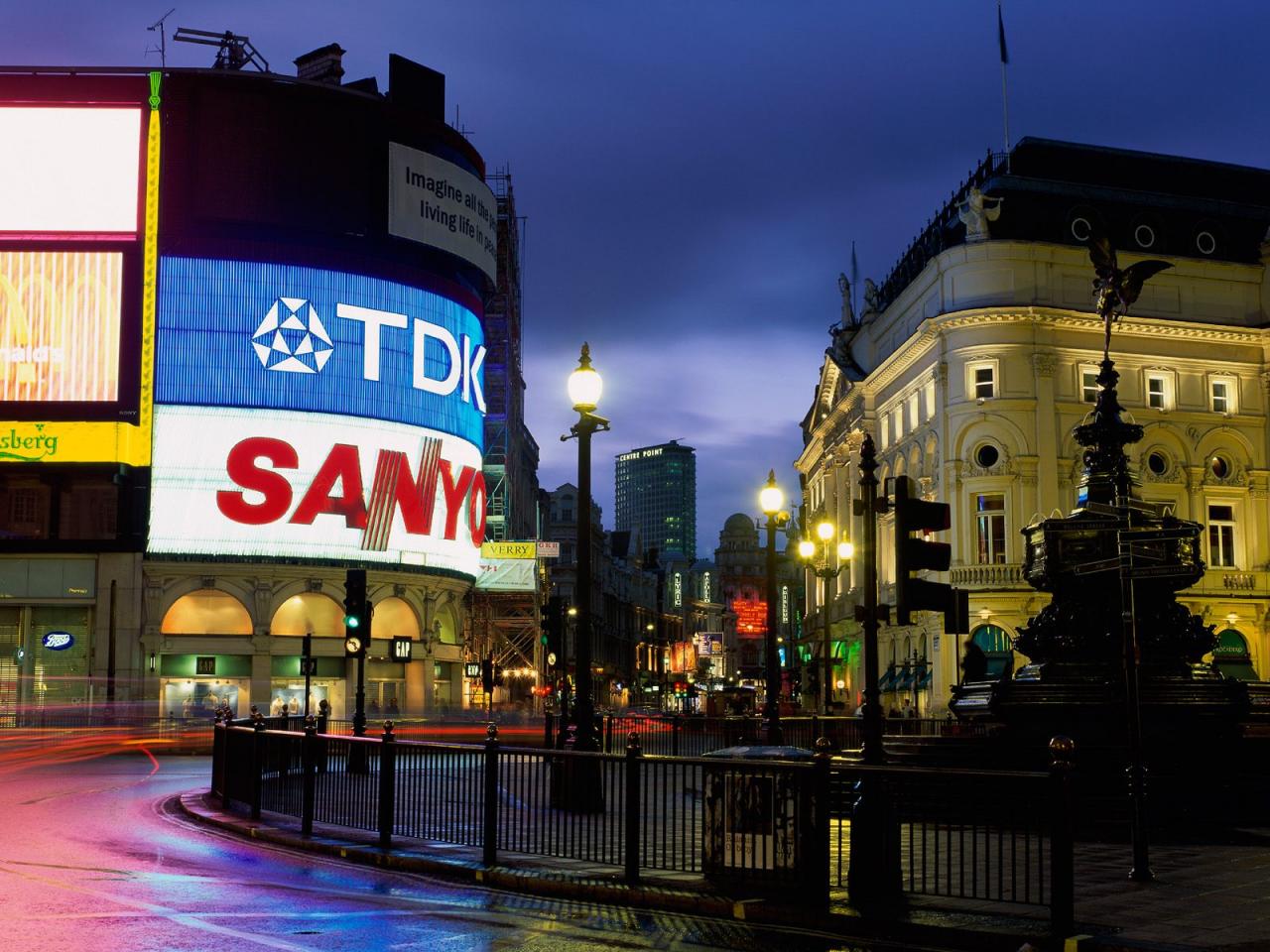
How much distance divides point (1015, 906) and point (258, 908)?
6363 millimetres

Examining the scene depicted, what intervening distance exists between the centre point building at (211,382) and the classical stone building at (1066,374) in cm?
2591

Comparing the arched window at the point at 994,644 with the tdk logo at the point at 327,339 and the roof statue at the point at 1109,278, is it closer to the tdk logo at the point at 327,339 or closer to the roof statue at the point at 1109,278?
the tdk logo at the point at 327,339

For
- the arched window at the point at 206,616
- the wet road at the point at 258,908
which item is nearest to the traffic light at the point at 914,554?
the wet road at the point at 258,908

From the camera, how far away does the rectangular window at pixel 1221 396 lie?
66812mm

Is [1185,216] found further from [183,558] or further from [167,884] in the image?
[167,884]

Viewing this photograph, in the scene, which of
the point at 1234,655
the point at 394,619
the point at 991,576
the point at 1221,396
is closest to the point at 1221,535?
the point at 1234,655

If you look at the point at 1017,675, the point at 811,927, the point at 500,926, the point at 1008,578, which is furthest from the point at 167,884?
the point at 1008,578

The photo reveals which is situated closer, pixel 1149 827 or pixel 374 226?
pixel 1149 827

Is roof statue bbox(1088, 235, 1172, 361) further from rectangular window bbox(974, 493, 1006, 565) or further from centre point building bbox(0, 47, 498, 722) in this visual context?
centre point building bbox(0, 47, 498, 722)

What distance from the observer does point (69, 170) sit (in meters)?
66.8

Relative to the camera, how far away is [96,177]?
67062mm

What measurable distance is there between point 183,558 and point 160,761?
101ft

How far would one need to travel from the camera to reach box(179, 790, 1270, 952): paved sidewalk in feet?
34.6

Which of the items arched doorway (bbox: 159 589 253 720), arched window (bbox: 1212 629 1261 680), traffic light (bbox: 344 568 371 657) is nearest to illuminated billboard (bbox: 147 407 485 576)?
arched doorway (bbox: 159 589 253 720)
